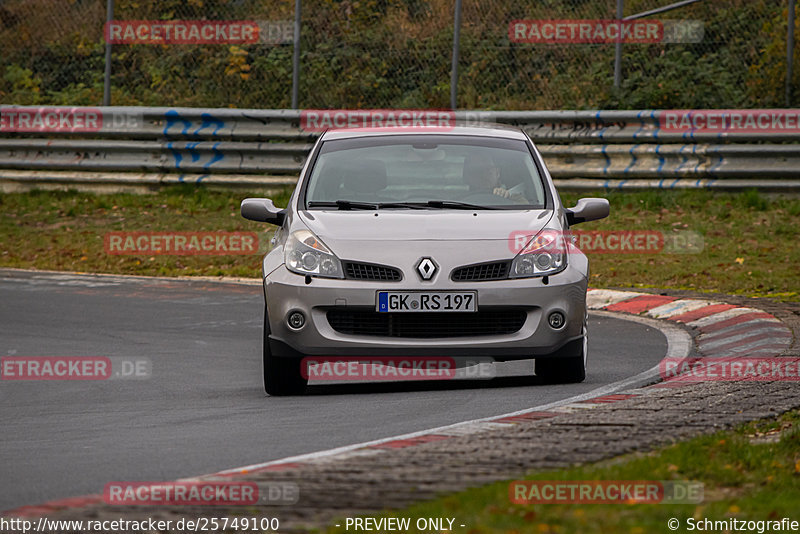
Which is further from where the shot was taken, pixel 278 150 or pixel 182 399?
pixel 278 150

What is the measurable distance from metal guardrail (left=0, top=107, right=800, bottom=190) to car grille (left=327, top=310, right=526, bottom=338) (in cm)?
914

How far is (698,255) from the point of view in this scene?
49.9 ft

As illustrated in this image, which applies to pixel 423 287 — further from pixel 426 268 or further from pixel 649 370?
pixel 649 370

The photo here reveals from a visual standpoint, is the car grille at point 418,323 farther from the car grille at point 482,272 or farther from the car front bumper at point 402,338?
the car grille at point 482,272

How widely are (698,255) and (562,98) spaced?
4.28m

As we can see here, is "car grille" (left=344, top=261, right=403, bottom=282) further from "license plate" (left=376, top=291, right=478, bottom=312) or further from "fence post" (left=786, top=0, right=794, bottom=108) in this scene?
"fence post" (left=786, top=0, right=794, bottom=108)

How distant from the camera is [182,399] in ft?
26.8

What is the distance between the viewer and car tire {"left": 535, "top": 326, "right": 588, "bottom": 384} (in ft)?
27.6

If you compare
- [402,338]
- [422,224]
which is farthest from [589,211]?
[402,338]

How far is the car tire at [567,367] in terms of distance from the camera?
27.6ft

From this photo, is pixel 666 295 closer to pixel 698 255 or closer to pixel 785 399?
Answer: pixel 698 255

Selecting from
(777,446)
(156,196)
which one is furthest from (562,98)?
(777,446)

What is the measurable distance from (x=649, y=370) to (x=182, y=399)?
3033mm

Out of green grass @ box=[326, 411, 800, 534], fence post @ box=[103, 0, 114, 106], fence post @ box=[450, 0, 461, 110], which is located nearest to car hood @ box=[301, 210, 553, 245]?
green grass @ box=[326, 411, 800, 534]
